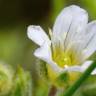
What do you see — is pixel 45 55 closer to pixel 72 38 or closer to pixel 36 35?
pixel 36 35

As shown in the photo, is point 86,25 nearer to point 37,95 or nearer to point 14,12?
point 37,95

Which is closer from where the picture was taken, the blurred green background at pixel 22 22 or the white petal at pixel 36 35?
the white petal at pixel 36 35

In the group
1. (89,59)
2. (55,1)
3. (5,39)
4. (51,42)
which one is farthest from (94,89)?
(5,39)

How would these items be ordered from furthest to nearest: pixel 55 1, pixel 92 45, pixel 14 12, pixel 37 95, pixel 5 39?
pixel 14 12
pixel 5 39
pixel 55 1
pixel 37 95
pixel 92 45

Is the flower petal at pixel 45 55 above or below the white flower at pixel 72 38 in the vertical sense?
below

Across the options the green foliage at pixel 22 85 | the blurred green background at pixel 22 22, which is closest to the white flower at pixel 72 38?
the green foliage at pixel 22 85

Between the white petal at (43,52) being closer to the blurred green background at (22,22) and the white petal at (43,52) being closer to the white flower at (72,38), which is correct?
the white flower at (72,38)

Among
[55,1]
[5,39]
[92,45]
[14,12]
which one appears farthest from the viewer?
[14,12]

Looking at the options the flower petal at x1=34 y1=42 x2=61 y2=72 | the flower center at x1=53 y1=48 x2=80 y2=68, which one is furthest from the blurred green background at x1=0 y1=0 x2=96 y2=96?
the flower petal at x1=34 y1=42 x2=61 y2=72

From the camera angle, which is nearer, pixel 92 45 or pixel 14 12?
pixel 92 45
